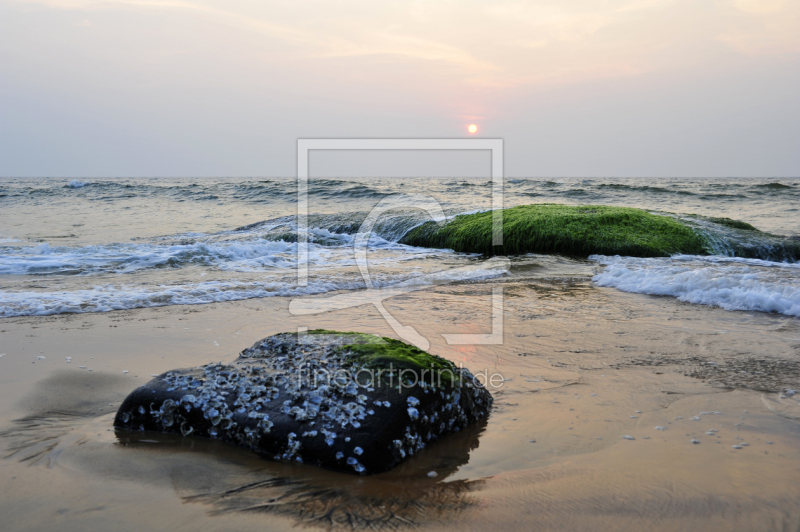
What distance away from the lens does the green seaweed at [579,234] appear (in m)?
9.73

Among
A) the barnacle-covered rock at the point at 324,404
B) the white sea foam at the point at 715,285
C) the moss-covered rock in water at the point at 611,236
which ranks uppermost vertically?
the moss-covered rock in water at the point at 611,236

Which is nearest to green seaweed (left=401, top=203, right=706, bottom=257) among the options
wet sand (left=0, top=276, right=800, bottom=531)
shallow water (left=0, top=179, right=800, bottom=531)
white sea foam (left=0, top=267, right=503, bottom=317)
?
shallow water (left=0, top=179, right=800, bottom=531)

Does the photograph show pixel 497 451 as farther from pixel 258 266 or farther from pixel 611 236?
pixel 611 236

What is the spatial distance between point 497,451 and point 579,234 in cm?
816

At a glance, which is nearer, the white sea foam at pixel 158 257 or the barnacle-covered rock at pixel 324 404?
the barnacle-covered rock at pixel 324 404

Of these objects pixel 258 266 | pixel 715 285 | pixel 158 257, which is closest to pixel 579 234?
pixel 715 285

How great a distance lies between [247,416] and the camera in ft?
8.41

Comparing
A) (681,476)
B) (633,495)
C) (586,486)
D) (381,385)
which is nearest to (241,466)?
(381,385)

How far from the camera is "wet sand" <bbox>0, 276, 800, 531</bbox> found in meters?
2.02

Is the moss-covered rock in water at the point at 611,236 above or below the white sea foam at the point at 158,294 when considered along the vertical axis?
above

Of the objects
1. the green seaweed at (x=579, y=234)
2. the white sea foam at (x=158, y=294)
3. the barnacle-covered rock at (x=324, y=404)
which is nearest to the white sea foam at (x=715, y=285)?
the green seaweed at (x=579, y=234)

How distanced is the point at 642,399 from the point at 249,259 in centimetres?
738

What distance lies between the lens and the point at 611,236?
9.95 metres

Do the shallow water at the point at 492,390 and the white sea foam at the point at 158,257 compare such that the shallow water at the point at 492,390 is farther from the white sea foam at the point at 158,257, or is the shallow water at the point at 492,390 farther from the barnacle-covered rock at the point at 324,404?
the white sea foam at the point at 158,257
